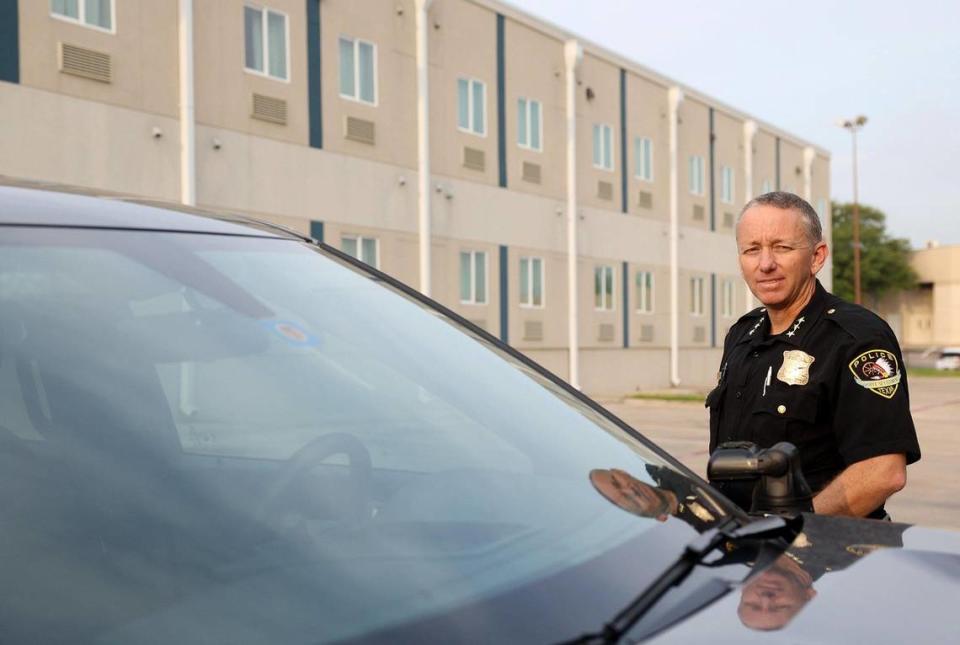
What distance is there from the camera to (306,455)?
5.65 feet

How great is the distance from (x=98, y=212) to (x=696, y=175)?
108 ft

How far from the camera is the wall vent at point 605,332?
28.1 m

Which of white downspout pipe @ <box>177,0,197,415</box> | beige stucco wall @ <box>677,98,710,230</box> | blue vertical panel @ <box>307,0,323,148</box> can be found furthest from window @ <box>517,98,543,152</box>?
white downspout pipe @ <box>177,0,197,415</box>

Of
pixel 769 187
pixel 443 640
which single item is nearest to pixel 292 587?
pixel 443 640

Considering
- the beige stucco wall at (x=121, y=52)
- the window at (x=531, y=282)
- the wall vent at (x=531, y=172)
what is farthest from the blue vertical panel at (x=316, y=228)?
the wall vent at (x=531, y=172)

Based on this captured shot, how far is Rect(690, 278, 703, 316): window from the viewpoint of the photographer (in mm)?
33938

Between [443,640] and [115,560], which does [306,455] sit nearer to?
[115,560]

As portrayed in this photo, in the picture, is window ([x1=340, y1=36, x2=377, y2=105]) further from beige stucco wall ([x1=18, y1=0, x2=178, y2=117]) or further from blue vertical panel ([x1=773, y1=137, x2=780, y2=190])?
blue vertical panel ([x1=773, y1=137, x2=780, y2=190])

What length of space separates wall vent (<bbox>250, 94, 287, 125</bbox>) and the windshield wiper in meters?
17.0

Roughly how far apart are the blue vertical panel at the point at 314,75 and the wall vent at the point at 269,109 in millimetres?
785

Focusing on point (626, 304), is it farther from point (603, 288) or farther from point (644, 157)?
point (644, 157)

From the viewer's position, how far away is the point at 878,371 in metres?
2.99

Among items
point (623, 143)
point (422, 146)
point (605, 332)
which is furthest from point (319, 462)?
point (623, 143)

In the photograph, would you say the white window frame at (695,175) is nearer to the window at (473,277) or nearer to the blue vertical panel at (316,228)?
the window at (473,277)
